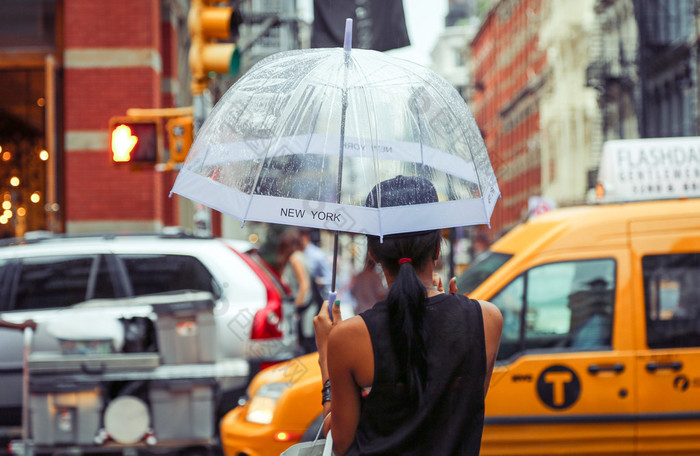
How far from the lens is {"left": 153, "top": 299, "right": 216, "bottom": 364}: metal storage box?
25.2 ft

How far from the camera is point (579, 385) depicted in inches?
240

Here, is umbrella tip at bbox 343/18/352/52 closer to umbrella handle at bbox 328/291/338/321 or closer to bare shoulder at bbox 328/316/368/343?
umbrella handle at bbox 328/291/338/321

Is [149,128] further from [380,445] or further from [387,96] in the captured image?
[380,445]

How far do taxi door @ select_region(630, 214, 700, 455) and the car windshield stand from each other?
874 mm

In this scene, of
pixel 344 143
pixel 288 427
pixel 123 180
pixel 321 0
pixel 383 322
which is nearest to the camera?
pixel 383 322

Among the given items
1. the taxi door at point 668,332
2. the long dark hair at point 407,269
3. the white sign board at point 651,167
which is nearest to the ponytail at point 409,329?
the long dark hair at point 407,269

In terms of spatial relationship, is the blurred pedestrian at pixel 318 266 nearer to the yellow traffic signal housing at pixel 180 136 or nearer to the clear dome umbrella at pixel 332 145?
the yellow traffic signal housing at pixel 180 136

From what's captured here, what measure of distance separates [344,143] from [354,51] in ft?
1.18

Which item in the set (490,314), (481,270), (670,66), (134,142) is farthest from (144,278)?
(670,66)

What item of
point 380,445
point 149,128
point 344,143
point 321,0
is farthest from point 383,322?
point 149,128

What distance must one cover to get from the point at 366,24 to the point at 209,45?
328 centimetres

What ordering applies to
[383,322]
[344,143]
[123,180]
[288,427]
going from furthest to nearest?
1. [123,180]
2. [288,427]
3. [344,143]
4. [383,322]

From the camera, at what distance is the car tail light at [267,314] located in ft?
27.0

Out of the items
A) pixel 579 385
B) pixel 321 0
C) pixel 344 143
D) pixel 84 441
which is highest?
pixel 321 0
